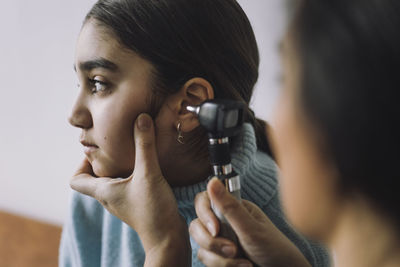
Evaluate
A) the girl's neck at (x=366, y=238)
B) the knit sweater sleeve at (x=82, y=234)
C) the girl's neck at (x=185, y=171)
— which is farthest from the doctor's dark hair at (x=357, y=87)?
the knit sweater sleeve at (x=82, y=234)

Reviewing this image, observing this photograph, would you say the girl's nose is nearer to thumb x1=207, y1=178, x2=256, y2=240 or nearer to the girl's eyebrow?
the girl's eyebrow

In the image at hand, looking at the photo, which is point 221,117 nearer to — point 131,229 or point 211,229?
point 211,229

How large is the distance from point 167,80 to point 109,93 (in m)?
0.11

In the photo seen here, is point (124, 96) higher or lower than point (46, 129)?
higher

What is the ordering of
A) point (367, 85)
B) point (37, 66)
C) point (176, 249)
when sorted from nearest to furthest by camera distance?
point (367, 85) < point (176, 249) < point (37, 66)

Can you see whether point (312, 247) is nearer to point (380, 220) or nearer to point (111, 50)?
point (380, 220)

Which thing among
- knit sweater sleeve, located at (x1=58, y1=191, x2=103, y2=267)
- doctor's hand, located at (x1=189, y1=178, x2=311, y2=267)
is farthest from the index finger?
knit sweater sleeve, located at (x1=58, y1=191, x2=103, y2=267)

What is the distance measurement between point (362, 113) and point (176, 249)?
444 millimetres

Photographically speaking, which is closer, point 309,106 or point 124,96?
point 309,106

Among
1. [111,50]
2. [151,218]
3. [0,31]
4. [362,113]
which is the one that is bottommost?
[151,218]

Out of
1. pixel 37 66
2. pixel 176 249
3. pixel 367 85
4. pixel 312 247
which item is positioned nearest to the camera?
pixel 367 85

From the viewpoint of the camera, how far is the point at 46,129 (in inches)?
56.1

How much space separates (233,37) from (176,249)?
41 cm

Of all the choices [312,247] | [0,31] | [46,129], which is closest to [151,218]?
[312,247]
